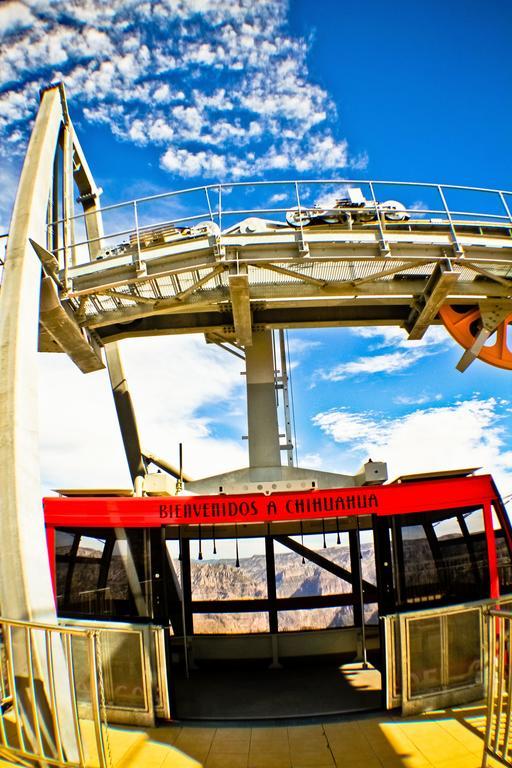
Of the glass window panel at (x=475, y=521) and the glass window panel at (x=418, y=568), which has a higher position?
the glass window panel at (x=475, y=521)

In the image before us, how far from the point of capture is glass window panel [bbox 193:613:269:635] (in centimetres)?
977

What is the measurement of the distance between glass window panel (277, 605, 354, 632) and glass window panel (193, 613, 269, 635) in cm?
39

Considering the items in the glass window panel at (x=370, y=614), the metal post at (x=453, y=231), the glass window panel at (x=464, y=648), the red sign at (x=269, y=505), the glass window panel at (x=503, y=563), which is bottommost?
the glass window panel at (x=370, y=614)

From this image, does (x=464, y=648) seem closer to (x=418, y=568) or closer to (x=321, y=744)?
(x=418, y=568)

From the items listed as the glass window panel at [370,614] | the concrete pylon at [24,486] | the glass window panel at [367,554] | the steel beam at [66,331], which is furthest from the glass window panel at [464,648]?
the steel beam at [66,331]

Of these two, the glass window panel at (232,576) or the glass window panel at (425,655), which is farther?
the glass window panel at (232,576)

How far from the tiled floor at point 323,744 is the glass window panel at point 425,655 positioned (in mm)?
314

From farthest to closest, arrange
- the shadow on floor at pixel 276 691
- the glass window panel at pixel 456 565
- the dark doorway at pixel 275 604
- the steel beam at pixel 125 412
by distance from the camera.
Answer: the steel beam at pixel 125 412 < the dark doorway at pixel 275 604 < the glass window panel at pixel 456 565 < the shadow on floor at pixel 276 691

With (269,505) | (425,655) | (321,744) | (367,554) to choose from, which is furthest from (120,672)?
(367,554)

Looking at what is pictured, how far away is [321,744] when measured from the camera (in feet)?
17.8

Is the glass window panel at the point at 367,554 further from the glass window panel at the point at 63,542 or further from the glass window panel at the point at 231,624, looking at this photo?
the glass window panel at the point at 63,542

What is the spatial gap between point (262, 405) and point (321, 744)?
6.89 meters

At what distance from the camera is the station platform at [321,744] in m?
5.01

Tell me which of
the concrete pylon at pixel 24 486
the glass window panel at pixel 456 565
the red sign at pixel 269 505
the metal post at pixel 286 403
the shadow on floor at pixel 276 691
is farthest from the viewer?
the metal post at pixel 286 403
